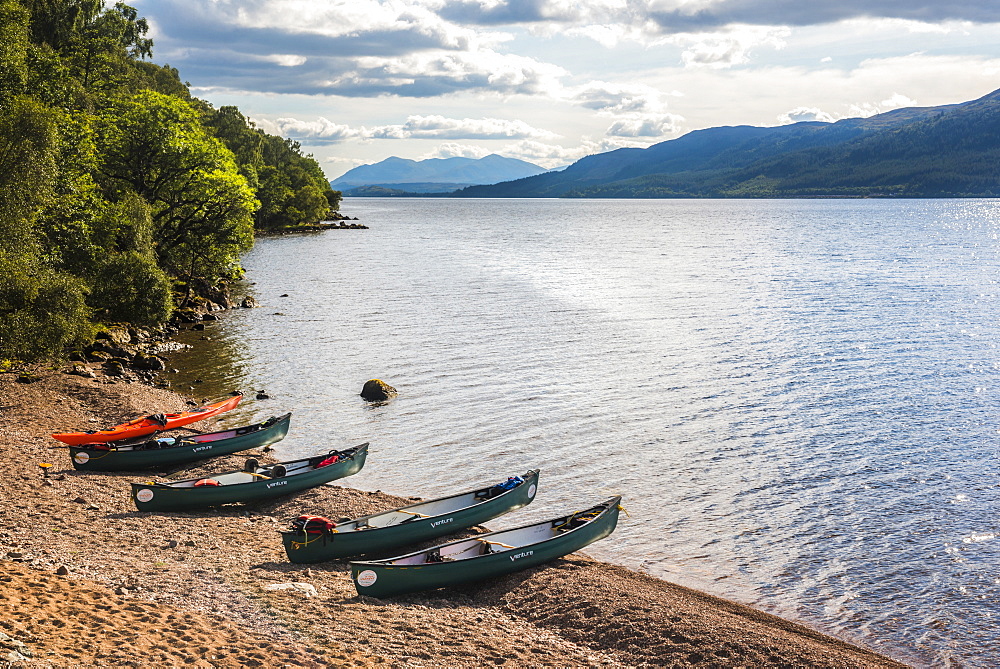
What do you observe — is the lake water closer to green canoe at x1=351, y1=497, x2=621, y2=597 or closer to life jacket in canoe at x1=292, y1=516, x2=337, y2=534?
green canoe at x1=351, y1=497, x2=621, y2=597

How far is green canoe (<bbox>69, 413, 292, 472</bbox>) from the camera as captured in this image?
25.2 meters

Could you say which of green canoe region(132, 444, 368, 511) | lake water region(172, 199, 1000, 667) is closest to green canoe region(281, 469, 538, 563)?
lake water region(172, 199, 1000, 667)

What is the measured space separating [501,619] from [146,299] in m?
35.4

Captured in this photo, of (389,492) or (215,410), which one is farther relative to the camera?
(215,410)

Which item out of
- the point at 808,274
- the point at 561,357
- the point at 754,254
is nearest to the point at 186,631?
the point at 561,357

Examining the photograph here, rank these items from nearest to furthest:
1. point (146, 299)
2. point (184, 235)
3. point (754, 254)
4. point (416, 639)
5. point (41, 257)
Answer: point (416, 639)
point (41, 257)
point (146, 299)
point (184, 235)
point (754, 254)

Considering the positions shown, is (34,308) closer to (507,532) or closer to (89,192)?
(89,192)

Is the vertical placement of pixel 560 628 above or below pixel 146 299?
below

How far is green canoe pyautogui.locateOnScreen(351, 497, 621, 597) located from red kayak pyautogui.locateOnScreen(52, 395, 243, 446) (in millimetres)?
13272

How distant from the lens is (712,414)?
3431 cm

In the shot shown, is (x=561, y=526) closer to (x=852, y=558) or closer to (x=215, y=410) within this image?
(x=852, y=558)

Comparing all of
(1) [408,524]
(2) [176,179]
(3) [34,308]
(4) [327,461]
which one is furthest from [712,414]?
(2) [176,179]

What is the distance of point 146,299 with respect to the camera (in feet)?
145

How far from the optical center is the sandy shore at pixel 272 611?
13453 mm
